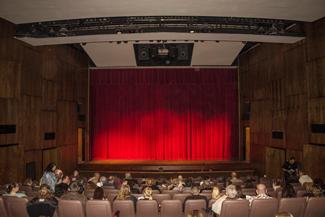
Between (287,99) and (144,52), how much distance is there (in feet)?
23.6

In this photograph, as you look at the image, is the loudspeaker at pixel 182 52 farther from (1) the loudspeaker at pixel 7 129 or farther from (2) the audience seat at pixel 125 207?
(2) the audience seat at pixel 125 207

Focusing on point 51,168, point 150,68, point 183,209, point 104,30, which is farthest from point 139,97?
point 183,209

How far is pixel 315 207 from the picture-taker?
633cm

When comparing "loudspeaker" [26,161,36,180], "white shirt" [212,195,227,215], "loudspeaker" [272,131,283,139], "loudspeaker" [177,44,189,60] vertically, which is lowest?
"loudspeaker" [26,161,36,180]

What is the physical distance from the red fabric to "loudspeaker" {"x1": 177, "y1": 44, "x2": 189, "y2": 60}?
3.13 meters

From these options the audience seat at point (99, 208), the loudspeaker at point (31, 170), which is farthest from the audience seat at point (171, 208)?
the loudspeaker at point (31, 170)

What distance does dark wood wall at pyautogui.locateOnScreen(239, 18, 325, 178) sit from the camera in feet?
39.6

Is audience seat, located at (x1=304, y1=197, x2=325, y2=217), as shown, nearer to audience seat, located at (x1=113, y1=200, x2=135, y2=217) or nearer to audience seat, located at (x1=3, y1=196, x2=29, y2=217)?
audience seat, located at (x1=113, y1=200, x2=135, y2=217)

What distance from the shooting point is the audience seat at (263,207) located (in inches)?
242

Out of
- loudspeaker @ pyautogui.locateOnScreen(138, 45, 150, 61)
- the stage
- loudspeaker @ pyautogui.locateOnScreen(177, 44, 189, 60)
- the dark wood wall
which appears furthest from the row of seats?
loudspeaker @ pyautogui.locateOnScreen(138, 45, 150, 61)

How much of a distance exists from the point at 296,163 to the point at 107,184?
6272 millimetres

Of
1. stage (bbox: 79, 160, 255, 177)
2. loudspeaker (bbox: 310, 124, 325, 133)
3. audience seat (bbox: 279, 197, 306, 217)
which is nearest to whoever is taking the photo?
audience seat (bbox: 279, 197, 306, 217)

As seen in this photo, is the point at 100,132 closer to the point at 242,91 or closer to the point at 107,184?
the point at 242,91

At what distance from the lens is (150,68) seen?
838 inches
